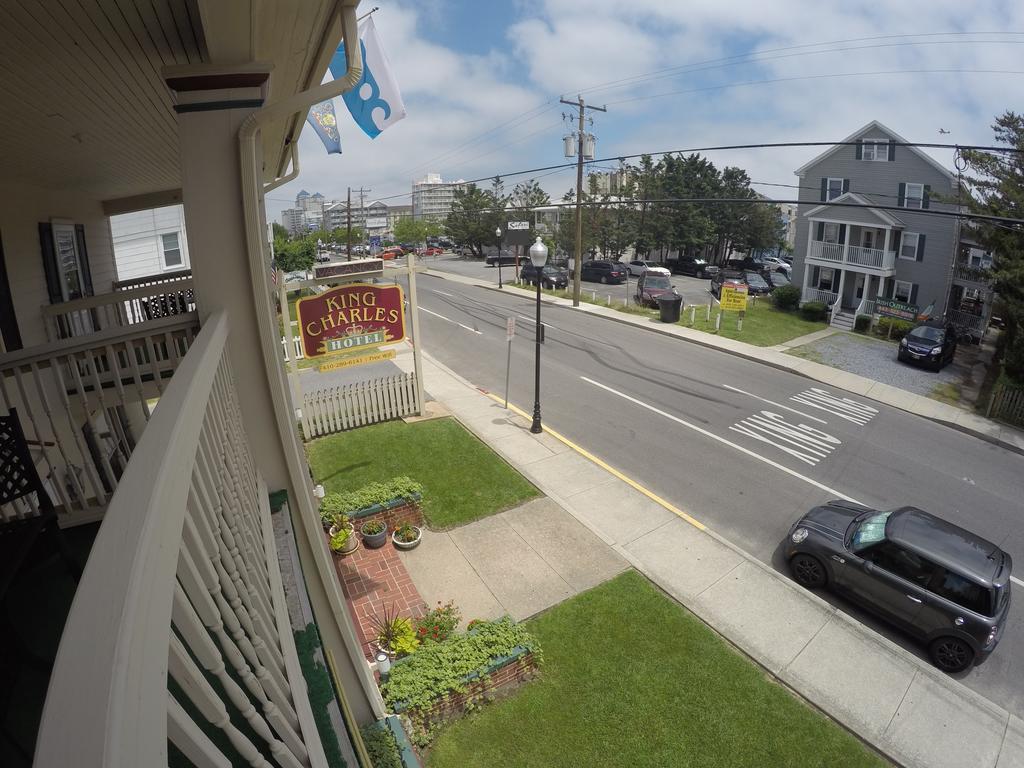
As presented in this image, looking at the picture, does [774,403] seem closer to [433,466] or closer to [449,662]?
[433,466]

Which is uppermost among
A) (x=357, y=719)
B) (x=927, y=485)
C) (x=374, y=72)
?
(x=374, y=72)

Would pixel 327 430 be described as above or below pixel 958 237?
below

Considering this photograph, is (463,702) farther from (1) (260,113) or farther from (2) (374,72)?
(2) (374,72)

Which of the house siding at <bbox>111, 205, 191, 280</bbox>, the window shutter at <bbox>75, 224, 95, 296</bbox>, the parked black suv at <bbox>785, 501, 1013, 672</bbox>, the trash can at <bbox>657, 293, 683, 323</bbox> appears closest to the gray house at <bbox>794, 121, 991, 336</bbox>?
the trash can at <bbox>657, 293, 683, 323</bbox>

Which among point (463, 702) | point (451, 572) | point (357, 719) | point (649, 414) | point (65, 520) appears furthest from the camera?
point (649, 414)

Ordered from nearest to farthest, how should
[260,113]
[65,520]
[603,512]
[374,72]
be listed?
[260,113] → [65,520] → [374,72] → [603,512]

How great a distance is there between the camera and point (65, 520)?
3932mm

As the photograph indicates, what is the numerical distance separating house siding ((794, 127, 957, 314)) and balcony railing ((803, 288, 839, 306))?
288 centimetres

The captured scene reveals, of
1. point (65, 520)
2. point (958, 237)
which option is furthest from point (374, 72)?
point (958, 237)

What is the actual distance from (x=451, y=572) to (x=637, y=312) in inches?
839

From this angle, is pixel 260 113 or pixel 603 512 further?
pixel 603 512

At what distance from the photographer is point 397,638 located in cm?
641

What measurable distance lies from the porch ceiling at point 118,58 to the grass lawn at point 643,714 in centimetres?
595

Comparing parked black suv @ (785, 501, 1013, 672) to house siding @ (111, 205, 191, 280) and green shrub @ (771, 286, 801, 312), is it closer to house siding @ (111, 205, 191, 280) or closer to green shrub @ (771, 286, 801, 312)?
house siding @ (111, 205, 191, 280)
